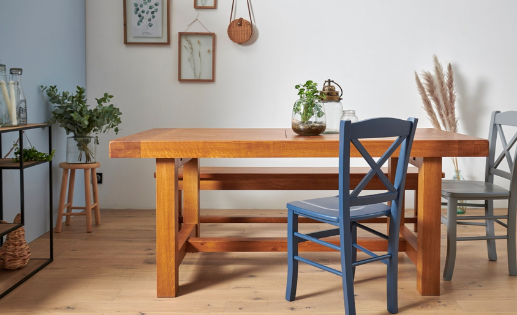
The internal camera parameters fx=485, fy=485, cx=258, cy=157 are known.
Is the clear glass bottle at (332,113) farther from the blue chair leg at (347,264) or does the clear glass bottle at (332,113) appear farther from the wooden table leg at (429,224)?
the blue chair leg at (347,264)

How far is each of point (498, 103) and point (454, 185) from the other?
190 cm

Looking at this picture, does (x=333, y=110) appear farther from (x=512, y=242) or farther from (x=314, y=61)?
(x=314, y=61)

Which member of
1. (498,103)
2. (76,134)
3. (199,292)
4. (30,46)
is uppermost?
(30,46)

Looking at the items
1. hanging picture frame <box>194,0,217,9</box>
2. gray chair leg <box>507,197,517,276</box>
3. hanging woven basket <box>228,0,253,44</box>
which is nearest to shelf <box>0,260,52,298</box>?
hanging woven basket <box>228,0,253,44</box>

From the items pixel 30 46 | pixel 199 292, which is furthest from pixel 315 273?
pixel 30 46

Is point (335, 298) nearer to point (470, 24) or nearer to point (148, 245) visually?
point (148, 245)

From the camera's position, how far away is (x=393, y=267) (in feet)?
6.89

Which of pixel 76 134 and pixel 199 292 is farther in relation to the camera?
pixel 76 134

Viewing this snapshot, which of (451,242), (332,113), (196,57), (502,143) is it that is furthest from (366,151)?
(196,57)

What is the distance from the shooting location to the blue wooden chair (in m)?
1.91

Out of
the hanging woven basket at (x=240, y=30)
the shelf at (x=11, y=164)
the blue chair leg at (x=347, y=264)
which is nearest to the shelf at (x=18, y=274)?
the shelf at (x=11, y=164)

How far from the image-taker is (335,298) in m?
2.32

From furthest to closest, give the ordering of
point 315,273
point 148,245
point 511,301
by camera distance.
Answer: point 148,245 → point 315,273 → point 511,301

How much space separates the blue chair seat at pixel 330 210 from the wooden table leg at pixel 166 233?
0.56 metres
